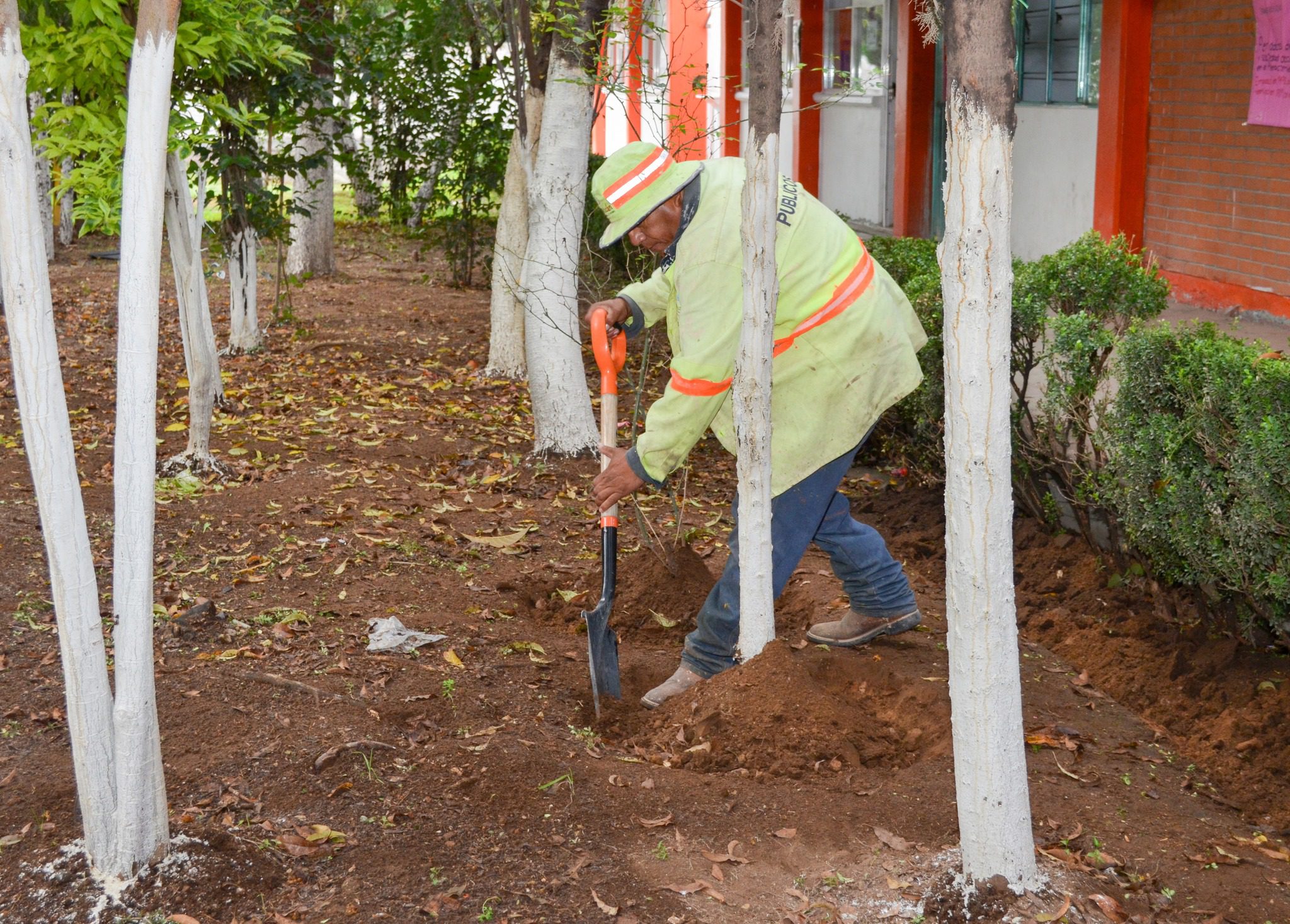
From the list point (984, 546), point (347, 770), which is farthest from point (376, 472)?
point (984, 546)

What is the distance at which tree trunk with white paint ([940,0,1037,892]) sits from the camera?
2369 millimetres

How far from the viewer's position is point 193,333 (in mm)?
6406

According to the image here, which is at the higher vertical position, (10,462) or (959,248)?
(959,248)

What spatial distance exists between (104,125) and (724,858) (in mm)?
3764

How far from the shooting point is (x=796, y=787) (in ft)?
11.0

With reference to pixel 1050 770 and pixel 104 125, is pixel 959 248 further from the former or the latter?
pixel 104 125

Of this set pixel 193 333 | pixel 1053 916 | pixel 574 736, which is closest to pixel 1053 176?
pixel 193 333

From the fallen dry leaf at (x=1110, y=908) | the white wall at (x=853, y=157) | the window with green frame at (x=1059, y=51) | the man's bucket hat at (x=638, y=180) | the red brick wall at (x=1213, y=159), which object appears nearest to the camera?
the fallen dry leaf at (x=1110, y=908)

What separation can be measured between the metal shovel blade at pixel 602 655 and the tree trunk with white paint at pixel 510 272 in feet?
12.7

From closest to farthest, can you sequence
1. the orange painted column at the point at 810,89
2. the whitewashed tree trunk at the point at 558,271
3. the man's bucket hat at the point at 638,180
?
1. the man's bucket hat at the point at 638,180
2. the whitewashed tree trunk at the point at 558,271
3. the orange painted column at the point at 810,89

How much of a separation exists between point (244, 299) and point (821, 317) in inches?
268

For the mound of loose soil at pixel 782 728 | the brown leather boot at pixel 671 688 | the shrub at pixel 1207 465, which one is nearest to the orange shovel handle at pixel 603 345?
the brown leather boot at pixel 671 688

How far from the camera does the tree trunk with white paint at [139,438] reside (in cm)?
258

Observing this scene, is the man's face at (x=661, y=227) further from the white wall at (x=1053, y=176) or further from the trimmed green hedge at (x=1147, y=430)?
the white wall at (x=1053, y=176)
